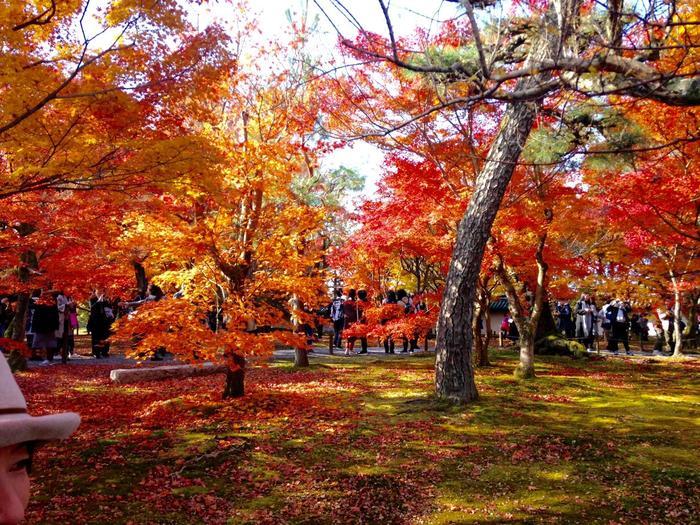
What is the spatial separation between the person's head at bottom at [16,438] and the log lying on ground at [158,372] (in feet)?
32.9

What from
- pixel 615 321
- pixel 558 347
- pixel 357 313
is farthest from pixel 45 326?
pixel 615 321

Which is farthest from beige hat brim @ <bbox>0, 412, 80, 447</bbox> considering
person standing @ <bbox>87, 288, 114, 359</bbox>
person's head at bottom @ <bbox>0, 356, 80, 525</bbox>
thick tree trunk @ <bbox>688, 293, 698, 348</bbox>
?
thick tree trunk @ <bbox>688, 293, 698, 348</bbox>

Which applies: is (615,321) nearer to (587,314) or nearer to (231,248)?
(587,314)

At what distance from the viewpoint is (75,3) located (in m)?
5.63

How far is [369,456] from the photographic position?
6.23m

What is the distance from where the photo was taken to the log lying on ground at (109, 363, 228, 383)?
11305mm

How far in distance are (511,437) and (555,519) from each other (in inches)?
96.4

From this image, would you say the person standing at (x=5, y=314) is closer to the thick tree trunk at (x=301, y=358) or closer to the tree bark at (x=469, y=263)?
the thick tree trunk at (x=301, y=358)

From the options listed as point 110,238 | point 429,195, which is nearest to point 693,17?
point 429,195

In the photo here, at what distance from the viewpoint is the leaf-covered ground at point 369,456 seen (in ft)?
15.5

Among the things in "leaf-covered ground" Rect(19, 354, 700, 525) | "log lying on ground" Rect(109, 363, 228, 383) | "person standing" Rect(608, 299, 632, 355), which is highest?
"person standing" Rect(608, 299, 632, 355)

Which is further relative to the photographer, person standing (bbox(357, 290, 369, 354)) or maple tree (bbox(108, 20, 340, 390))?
person standing (bbox(357, 290, 369, 354))

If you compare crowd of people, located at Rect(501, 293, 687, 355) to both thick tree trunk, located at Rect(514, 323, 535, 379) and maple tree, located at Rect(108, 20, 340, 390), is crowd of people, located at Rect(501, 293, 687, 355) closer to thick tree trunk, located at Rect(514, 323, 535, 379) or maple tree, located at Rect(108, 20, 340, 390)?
thick tree trunk, located at Rect(514, 323, 535, 379)

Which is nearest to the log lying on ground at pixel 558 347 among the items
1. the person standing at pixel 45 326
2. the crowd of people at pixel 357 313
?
the crowd of people at pixel 357 313
